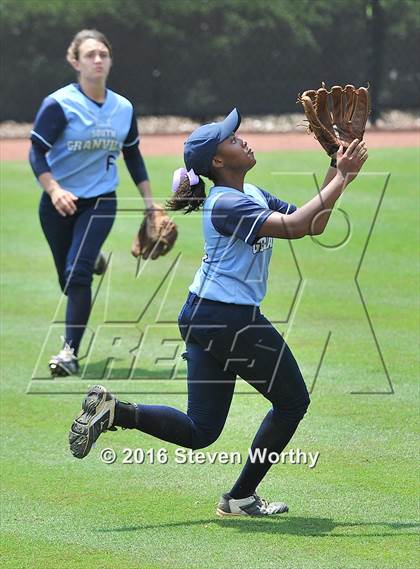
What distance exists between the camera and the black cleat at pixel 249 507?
244 inches

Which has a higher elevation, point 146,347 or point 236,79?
point 146,347

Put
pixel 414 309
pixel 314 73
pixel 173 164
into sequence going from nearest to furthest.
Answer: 1. pixel 414 309
2. pixel 173 164
3. pixel 314 73

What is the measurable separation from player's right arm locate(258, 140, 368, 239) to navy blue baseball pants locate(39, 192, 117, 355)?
3696mm

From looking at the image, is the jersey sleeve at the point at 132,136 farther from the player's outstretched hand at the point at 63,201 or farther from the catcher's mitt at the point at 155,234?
the player's outstretched hand at the point at 63,201

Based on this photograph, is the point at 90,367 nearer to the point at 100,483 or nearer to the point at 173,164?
the point at 100,483

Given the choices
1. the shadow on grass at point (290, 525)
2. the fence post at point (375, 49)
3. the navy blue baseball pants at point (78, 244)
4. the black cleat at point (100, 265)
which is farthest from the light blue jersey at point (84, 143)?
the fence post at point (375, 49)

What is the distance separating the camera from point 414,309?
1113 cm

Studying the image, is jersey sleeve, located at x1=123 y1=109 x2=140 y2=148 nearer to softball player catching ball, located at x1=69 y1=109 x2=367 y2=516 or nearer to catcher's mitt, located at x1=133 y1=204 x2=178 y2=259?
catcher's mitt, located at x1=133 y1=204 x2=178 y2=259

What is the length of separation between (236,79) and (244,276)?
58.7 feet

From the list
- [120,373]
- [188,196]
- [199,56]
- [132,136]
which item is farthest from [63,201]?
[199,56]

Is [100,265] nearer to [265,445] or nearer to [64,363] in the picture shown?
[64,363]

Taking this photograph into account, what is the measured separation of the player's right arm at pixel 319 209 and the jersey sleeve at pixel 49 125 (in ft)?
12.7

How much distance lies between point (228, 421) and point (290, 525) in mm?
2006

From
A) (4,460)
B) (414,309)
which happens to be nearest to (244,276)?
(4,460)
